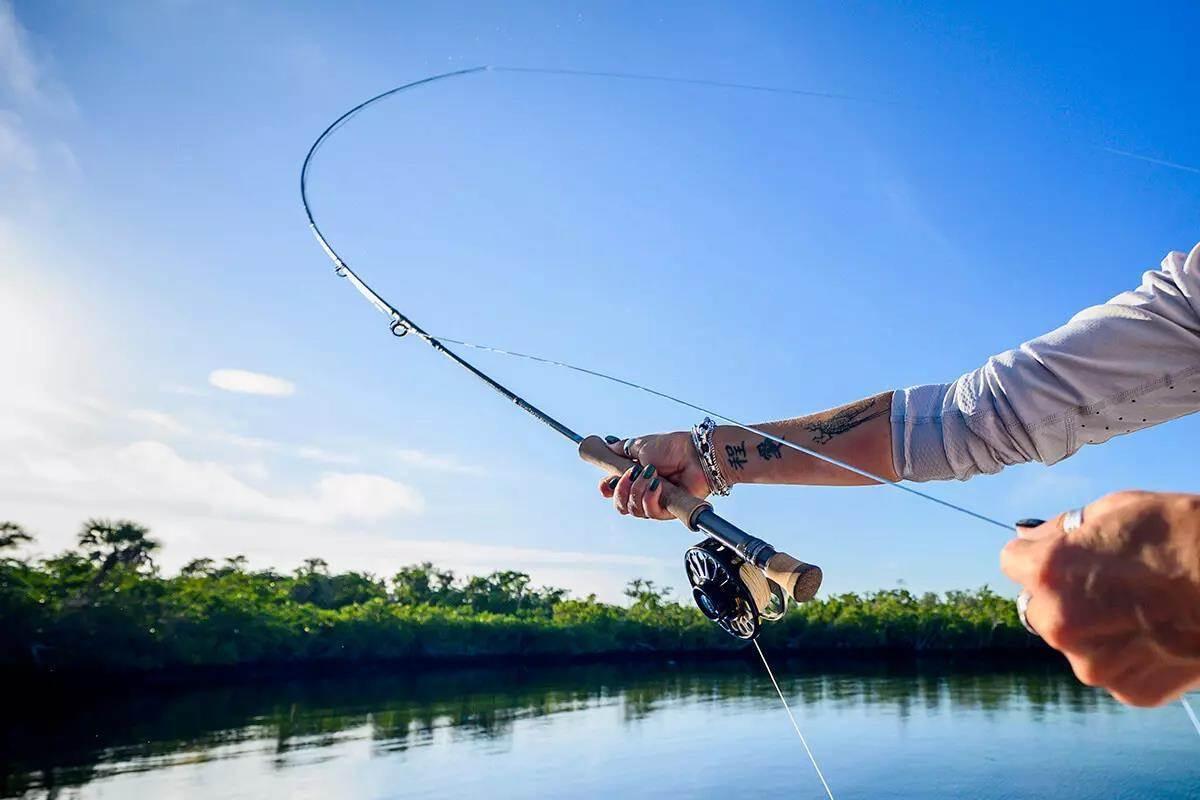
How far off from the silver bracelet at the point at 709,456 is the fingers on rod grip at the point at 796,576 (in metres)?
0.71

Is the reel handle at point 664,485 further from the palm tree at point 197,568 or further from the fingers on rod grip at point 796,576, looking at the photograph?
the palm tree at point 197,568

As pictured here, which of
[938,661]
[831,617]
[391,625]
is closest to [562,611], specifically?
[391,625]

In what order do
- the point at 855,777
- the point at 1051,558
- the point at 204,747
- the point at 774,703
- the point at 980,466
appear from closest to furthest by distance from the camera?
the point at 1051,558
the point at 980,466
the point at 855,777
the point at 204,747
the point at 774,703

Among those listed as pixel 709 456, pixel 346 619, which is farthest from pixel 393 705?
pixel 709 456

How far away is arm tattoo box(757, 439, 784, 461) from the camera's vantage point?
201 cm

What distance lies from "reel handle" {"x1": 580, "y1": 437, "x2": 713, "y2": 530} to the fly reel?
0.07 metres

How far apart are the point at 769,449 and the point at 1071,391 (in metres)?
0.69

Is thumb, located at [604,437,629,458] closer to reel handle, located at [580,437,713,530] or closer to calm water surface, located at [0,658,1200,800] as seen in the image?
reel handle, located at [580,437,713,530]

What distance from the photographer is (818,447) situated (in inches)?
74.5

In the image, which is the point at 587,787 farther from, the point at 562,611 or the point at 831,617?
the point at 831,617

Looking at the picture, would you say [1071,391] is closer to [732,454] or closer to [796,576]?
[796,576]

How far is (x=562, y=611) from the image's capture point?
6019 cm

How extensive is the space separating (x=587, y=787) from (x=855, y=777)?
7549 mm

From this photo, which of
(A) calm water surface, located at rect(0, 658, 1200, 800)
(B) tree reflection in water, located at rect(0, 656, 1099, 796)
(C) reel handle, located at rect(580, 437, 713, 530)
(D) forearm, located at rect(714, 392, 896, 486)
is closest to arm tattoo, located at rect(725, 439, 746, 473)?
(D) forearm, located at rect(714, 392, 896, 486)
